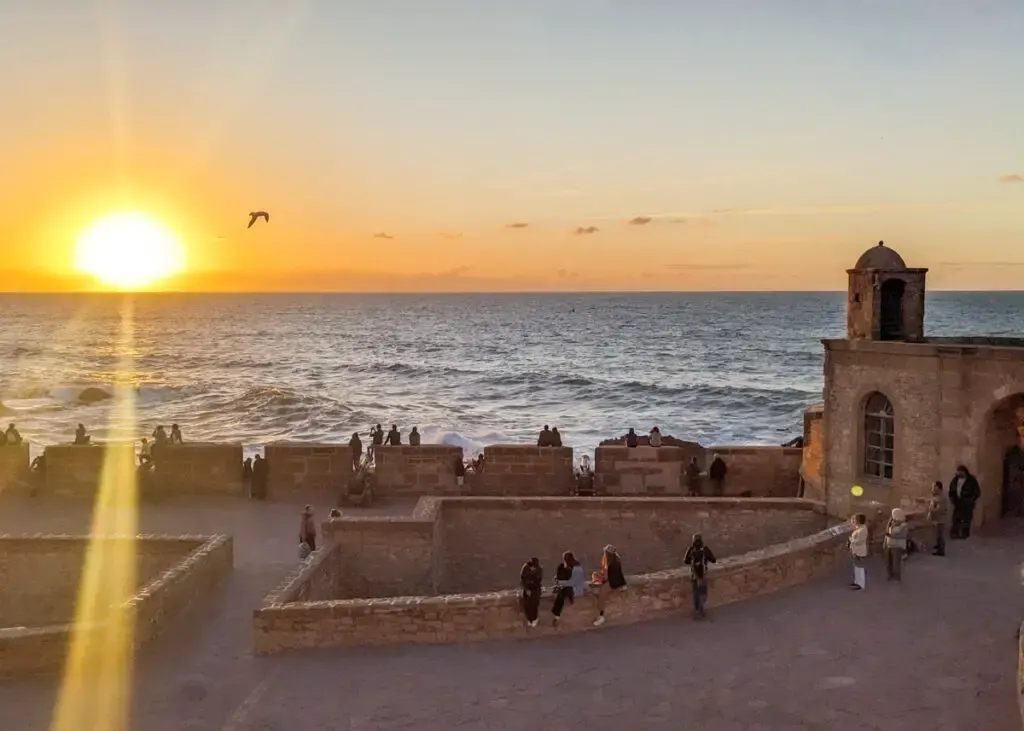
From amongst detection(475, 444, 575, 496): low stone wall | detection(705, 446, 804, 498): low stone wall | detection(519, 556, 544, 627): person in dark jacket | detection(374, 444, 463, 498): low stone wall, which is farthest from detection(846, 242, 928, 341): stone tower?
detection(519, 556, 544, 627): person in dark jacket

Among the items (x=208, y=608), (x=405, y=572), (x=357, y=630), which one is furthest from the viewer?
(x=405, y=572)

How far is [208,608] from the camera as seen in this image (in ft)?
46.6

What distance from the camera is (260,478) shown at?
67.7 feet

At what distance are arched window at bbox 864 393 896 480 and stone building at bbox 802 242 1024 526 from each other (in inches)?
0.7

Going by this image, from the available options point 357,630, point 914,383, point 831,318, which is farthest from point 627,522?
point 831,318

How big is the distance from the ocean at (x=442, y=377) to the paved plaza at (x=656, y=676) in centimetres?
2956

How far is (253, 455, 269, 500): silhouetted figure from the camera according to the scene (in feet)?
67.6

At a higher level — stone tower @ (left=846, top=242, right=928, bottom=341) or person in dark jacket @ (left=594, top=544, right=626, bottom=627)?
stone tower @ (left=846, top=242, right=928, bottom=341)

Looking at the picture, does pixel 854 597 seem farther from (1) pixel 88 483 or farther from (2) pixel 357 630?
(1) pixel 88 483

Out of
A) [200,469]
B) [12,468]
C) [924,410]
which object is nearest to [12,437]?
[12,468]

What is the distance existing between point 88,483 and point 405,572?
8584 mm

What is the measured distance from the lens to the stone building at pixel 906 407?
16484mm

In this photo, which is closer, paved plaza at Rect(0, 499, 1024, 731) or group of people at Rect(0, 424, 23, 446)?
paved plaza at Rect(0, 499, 1024, 731)

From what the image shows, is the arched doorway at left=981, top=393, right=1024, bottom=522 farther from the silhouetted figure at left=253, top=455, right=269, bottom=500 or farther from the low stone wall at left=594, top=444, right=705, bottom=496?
the silhouetted figure at left=253, top=455, right=269, bottom=500
